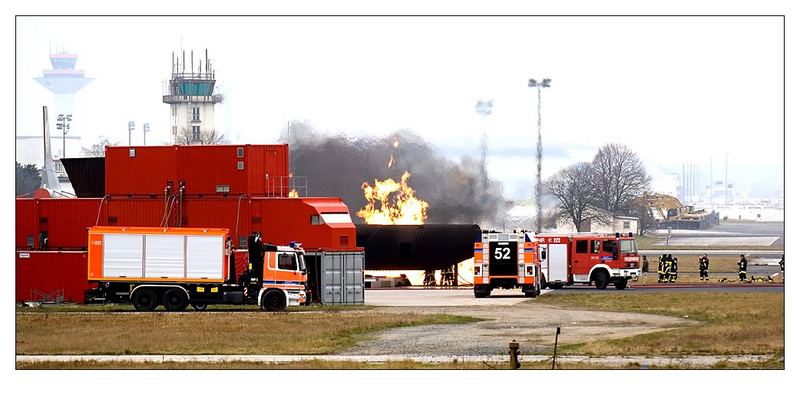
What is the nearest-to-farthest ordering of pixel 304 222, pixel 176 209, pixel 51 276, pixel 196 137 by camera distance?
pixel 304 222 → pixel 51 276 → pixel 176 209 → pixel 196 137

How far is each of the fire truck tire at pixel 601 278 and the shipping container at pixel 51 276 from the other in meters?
25.8

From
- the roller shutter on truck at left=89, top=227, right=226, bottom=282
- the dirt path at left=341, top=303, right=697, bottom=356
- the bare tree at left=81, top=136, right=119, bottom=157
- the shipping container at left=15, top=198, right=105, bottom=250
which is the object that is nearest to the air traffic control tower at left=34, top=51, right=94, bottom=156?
the bare tree at left=81, top=136, right=119, bottom=157

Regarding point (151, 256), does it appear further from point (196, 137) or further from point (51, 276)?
point (196, 137)

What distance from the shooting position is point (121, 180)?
2344 inches

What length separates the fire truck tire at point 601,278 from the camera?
68.1 metres

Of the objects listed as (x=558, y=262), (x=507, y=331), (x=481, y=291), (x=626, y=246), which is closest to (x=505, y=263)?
(x=481, y=291)

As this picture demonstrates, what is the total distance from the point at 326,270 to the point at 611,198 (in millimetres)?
65616

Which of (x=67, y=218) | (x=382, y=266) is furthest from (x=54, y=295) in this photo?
(x=382, y=266)

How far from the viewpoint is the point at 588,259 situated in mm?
68500

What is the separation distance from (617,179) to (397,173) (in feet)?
132

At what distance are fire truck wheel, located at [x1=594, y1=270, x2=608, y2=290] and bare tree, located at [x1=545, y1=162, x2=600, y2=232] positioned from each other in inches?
1352

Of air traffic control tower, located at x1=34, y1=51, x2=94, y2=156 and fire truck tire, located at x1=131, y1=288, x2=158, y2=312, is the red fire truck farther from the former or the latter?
air traffic control tower, located at x1=34, y1=51, x2=94, y2=156

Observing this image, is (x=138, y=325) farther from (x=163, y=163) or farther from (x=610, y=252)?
(x=610, y=252)

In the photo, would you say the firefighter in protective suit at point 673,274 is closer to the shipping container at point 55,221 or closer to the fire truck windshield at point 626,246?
the fire truck windshield at point 626,246
